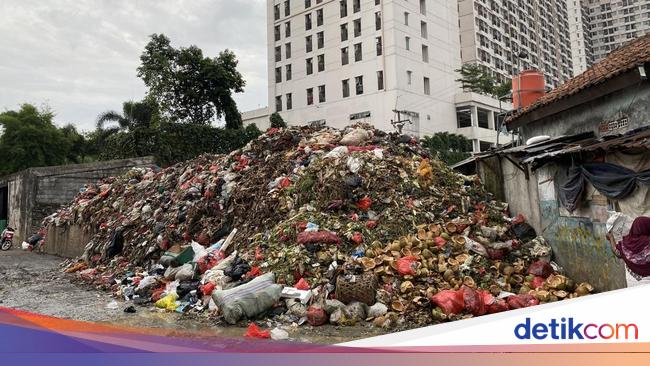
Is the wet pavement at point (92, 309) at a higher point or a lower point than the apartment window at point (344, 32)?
lower

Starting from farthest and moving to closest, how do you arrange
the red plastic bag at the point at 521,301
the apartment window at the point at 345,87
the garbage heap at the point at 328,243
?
1. the apartment window at the point at 345,87
2. the garbage heap at the point at 328,243
3. the red plastic bag at the point at 521,301

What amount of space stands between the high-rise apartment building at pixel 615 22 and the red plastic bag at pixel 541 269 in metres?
105

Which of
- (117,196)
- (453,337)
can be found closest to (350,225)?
(453,337)

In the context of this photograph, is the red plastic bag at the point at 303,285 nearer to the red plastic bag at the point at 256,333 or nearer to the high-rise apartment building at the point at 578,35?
the red plastic bag at the point at 256,333

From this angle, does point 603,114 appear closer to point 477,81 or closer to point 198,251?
point 198,251

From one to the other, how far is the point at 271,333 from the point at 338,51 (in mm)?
34453

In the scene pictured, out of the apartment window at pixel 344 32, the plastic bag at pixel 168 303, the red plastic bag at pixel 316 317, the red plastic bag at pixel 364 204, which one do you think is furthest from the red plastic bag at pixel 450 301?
the apartment window at pixel 344 32

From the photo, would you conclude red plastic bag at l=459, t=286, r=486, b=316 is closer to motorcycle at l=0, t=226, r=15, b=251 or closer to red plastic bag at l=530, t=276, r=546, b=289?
red plastic bag at l=530, t=276, r=546, b=289

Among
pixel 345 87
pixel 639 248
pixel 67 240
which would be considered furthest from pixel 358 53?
pixel 639 248

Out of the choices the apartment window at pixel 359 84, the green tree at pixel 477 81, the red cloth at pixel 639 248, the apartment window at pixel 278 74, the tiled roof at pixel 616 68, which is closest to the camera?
the red cloth at pixel 639 248

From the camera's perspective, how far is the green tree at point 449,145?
105ft

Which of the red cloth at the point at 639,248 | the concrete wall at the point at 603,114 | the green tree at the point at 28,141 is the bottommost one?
the red cloth at the point at 639,248

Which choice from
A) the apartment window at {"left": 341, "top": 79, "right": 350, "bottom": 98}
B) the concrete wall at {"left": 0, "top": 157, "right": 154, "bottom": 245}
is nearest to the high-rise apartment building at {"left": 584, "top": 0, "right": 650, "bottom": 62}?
the apartment window at {"left": 341, "top": 79, "right": 350, "bottom": 98}

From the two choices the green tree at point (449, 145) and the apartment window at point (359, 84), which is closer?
the green tree at point (449, 145)
